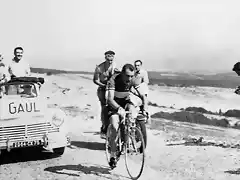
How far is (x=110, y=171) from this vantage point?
7.21 meters

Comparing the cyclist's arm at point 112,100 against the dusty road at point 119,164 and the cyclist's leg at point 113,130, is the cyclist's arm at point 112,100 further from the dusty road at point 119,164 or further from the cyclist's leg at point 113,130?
the dusty road at point 119,164

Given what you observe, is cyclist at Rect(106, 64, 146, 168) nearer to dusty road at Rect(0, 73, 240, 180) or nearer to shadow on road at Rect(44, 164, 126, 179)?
shadow on road at Rect(44, 164, 126, 179)

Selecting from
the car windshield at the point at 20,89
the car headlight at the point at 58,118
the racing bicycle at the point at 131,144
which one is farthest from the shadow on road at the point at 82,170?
the car windshield at the point at 20,89

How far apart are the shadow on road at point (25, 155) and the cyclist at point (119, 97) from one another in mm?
2057

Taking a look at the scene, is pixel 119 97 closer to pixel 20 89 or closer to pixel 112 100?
pixel 112 100

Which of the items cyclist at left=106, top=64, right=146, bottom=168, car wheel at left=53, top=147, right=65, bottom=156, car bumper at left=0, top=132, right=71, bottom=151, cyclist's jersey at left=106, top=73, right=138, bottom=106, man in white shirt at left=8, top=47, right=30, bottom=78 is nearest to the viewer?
cyclist at left=106, top=64, right=146, bottom=168

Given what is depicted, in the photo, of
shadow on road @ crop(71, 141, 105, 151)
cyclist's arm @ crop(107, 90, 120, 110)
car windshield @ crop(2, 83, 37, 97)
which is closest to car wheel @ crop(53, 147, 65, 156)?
shadow on road @ crop(71, 141, 105, 151)

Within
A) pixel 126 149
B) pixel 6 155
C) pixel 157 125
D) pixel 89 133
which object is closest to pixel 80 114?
pixel 157 125

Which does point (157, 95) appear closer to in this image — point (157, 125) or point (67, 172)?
point (157, 125)

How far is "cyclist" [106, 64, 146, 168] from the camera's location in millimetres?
6629

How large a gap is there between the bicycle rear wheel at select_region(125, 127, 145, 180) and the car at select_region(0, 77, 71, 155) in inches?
77.6

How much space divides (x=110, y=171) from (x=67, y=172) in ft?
2.42

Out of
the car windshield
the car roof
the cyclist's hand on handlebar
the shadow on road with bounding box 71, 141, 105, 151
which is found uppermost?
the car roof

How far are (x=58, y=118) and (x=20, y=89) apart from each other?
3.77 ft
